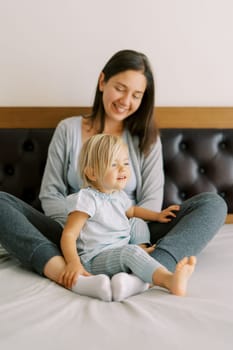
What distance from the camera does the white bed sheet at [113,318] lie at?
2.96 feet

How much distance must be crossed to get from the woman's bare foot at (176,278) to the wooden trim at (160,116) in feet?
2.85

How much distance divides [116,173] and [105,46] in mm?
752

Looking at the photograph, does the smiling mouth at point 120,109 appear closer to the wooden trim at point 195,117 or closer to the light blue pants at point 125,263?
the wooden trim at point 195,117

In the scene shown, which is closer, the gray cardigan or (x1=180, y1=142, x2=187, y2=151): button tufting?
the gray cardigan

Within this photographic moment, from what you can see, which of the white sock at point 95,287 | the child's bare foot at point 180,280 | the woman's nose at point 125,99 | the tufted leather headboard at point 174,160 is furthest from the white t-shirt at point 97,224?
the tufted leather headboard at point 174,160

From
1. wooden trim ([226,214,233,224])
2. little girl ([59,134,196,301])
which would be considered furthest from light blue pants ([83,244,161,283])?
wooden trim ([226,214,233,224])

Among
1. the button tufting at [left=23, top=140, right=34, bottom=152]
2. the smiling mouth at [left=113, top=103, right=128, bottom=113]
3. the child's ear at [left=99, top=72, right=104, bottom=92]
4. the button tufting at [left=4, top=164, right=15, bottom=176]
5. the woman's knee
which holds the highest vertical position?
the child's ear at [left=99, top=72, right=104, bottom=92]

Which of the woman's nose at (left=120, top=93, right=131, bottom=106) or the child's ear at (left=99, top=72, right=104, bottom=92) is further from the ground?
the child's ear at (left=99, top=72, right=104, bottom=92)

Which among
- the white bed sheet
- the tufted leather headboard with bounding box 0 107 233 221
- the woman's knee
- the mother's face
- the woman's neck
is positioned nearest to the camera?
the white bed sheet

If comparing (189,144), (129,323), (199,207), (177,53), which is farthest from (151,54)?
(129,323)

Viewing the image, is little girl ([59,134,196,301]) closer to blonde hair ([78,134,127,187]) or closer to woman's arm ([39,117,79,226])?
blonde hair ([78,134,127,187])

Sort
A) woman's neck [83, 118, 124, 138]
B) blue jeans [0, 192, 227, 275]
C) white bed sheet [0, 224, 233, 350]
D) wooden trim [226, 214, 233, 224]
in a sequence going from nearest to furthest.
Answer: white bed sheet [0, 224, 233, 350] < blue jeans [0, 192, 227, 275] < woman's neck [83, 118, 124, 138] < wooden trim [226, 214, 233, 224]

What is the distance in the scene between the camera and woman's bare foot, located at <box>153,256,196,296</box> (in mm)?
1116

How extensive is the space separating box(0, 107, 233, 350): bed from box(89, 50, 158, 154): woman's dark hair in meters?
0.18
